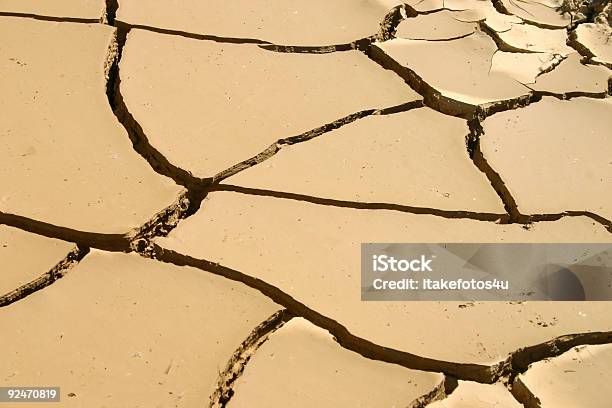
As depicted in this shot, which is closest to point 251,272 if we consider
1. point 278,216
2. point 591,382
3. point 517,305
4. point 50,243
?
point 278,216

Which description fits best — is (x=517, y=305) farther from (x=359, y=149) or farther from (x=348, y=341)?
(x=359, y=149)

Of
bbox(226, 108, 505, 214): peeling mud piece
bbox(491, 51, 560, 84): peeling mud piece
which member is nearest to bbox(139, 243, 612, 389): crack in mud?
bbox(226, 108, 505, 214): peeling mud piece

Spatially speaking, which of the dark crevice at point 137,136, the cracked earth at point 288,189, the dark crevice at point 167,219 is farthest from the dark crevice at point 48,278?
the dark crevice at point 137,136

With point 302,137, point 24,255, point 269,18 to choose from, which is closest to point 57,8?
point 269,18

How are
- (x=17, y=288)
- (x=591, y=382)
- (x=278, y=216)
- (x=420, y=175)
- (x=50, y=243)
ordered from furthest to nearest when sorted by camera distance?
(x=420, y=175) → (x=278, y=216) → (x=50, y=243) → (x=17, y=288) → (x=591, y=382)

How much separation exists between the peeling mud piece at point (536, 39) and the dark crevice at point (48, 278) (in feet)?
5.95

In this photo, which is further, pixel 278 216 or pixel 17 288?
pixel 278 216

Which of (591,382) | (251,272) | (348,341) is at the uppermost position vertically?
(251,272)

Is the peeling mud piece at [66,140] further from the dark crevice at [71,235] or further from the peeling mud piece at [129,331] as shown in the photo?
the peeling mud piece at [129,331]

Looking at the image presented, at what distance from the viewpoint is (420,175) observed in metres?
2.15

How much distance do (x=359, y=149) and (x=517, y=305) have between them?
2.32 feet

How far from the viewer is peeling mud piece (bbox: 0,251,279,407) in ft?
5.10

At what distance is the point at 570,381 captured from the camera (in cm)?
160

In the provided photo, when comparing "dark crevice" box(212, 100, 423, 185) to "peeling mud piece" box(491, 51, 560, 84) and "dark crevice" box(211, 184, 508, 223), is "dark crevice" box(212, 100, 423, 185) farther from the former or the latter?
"peeling mud piece" box(491, 51, 560, 84)
